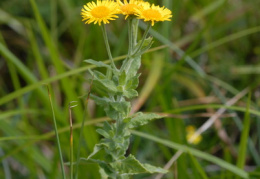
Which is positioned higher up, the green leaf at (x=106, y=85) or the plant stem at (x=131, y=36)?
the plant stem at (x=131, y=36)

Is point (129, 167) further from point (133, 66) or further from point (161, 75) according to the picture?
point (161, 75)

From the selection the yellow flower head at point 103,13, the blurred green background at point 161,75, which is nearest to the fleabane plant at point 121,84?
the yellow flower head at point 103,13

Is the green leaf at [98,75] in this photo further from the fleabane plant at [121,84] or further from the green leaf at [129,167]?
the green leaf at [129,167]

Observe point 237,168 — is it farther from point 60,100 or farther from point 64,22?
point 64,22

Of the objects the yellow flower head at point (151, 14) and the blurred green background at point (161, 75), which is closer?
the yellow flower head at point (151, 14)

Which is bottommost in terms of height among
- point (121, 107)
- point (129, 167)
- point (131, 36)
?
point (129, 167)

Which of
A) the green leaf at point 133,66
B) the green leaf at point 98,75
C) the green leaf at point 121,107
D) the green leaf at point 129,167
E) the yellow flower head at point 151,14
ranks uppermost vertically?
the yellow flower head at point 151,14

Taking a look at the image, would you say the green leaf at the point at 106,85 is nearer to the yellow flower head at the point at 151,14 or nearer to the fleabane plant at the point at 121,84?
the fleabane plant at the point at 121,84

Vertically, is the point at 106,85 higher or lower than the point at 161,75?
lower

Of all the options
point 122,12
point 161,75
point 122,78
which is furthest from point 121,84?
point 161,75
